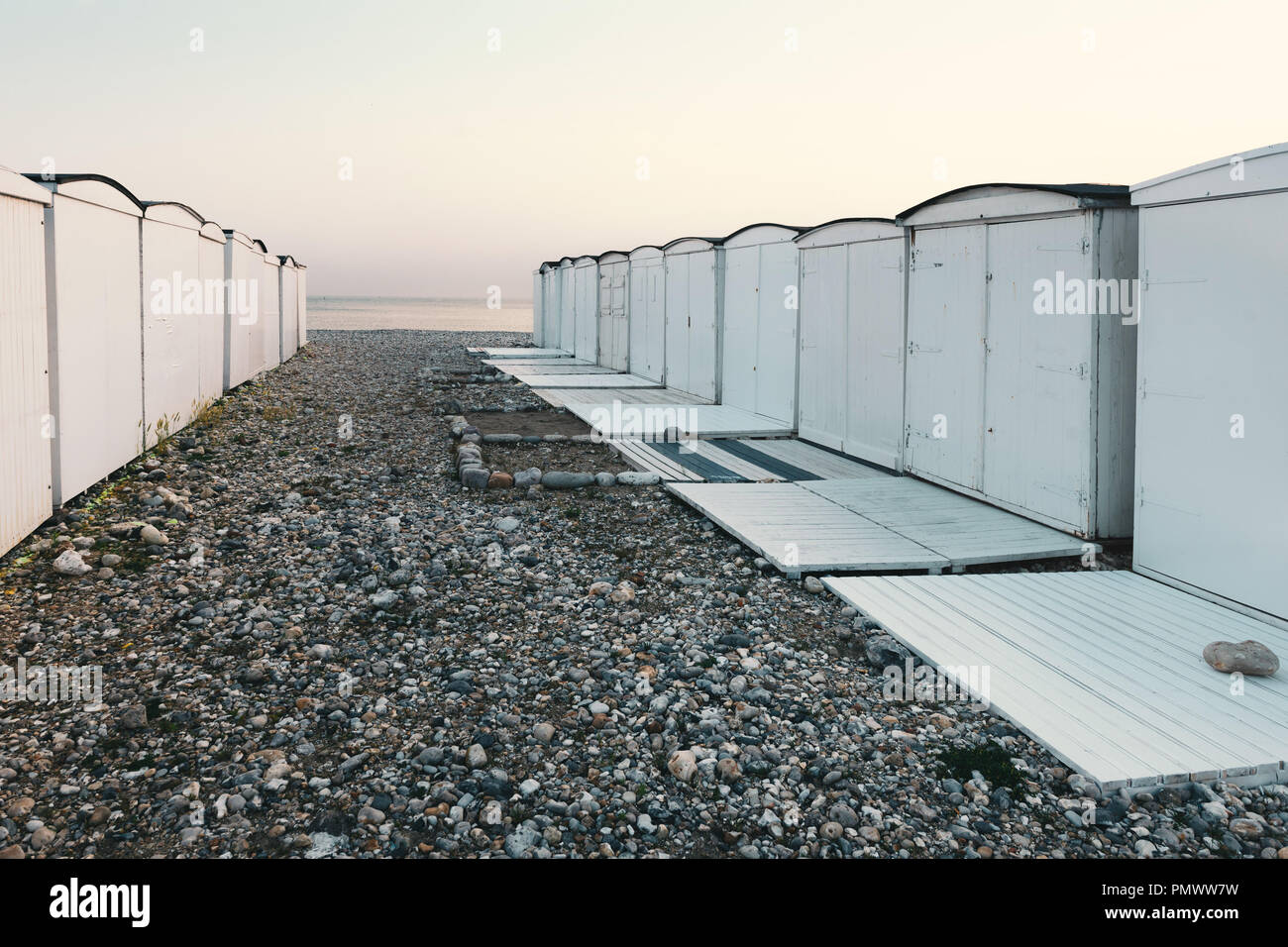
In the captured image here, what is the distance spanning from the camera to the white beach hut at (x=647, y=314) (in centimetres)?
1786

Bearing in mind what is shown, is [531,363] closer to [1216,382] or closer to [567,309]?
[567,309]

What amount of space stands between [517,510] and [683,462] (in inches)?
97.1

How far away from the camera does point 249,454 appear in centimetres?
1055

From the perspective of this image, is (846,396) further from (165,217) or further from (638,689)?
(165,217)

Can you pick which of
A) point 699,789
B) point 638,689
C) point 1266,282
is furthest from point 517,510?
point 1266,282

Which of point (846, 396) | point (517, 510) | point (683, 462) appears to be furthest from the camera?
point (846, 396)

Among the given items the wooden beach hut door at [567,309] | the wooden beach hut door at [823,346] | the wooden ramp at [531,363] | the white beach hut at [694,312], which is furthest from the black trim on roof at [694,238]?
the wooden beach hut door at [567,309]

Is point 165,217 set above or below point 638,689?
above

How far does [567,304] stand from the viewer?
28109 mm

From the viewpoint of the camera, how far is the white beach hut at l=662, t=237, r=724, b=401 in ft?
48.6

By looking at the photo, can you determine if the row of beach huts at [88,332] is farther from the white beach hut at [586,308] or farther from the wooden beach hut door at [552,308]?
the wooden beach hut door at [552,308]

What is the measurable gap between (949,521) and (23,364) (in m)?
6.59

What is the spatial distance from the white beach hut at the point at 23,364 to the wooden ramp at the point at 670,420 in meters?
6.14

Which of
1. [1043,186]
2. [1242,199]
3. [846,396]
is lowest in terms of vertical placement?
[846,396]
